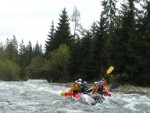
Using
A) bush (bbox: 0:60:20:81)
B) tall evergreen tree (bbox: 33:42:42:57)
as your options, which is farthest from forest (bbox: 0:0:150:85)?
tall evergreen tree (bbox: 33:42:42:57)

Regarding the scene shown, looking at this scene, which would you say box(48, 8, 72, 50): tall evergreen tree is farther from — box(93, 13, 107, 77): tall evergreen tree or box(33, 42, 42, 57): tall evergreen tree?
box(33, 42, 42, 57): tall evergreen tree

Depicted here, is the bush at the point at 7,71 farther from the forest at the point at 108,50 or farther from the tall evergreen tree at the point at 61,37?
the tall evergreen tree at the point at 61,37

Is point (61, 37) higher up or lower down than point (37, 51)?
lower down

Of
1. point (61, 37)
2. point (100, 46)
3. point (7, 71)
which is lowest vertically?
point (7, 71)

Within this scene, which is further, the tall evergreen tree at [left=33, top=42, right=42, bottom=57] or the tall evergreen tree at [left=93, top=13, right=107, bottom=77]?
the tall evergreen tree at [left=33, top=42, right=42, bottom=57]

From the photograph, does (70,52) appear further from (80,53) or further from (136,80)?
(136,80)

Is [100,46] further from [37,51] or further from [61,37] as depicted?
[37,51]

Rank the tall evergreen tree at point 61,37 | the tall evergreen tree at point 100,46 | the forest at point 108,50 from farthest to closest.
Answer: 1. the tall evergreen tree at point 61,37
2. the tall evergreen tree at point 100,46
3. the forest at point 108,50

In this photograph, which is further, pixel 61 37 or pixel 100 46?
pixel 61 37

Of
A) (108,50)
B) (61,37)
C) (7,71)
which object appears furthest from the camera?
(7,71)

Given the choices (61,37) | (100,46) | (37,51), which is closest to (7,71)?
(61,37)

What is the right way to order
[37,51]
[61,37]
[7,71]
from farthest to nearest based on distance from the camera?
[37,51]
[7,71]
[61,37]

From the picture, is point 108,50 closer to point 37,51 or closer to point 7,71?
point 7,71

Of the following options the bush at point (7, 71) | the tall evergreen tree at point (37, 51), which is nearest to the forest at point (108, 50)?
the bush at point (7, 71)
